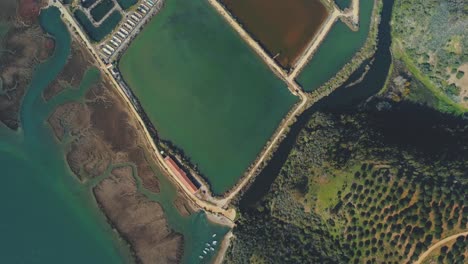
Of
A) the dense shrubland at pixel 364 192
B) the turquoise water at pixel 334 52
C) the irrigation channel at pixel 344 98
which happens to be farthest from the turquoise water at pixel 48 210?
the turquoise water at pixel 334 52

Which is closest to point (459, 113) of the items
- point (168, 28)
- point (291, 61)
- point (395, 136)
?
point (395, 136)

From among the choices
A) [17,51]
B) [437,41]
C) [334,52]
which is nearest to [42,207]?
[17,51]

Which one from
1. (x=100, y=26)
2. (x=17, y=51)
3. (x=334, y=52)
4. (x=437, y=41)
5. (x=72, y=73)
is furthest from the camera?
(x=334, y=52)

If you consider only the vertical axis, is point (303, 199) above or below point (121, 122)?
below

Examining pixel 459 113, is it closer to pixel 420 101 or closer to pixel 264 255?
pixel 420 101

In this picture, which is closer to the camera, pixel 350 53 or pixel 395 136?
pixel 395 136

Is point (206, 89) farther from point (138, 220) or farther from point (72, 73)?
point (138, 220)
